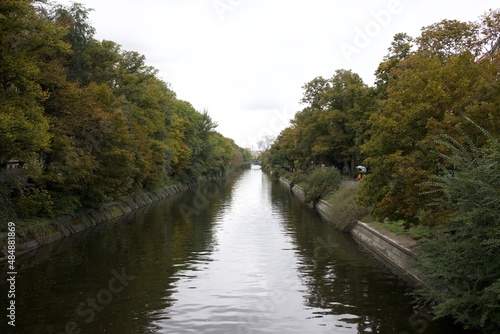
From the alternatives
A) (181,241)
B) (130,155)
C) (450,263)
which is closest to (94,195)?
(130,155)

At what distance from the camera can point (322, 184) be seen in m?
41.8

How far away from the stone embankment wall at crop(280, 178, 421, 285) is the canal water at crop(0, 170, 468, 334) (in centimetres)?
50

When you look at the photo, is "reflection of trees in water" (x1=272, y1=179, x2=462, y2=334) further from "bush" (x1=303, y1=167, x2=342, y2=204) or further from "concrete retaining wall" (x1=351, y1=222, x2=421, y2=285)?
"bush" (x1=303, y1=167, x2=342, y2=204)

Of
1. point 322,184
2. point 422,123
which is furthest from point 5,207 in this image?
point 322,184

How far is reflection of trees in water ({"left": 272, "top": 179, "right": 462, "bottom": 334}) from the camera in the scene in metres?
12.6

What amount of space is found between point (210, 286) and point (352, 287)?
488 cm

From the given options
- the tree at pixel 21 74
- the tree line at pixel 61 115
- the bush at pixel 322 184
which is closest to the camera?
the tree at pixel 21 74

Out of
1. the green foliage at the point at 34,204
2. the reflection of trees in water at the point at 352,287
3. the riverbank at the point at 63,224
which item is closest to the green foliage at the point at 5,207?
the riverbank at the point at 63,224

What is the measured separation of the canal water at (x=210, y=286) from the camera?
1218cm

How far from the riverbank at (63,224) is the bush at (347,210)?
52.7ft

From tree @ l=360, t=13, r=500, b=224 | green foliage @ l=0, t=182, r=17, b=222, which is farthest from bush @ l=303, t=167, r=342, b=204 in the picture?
green foliage @ l=0, t=182, r=17, b=222

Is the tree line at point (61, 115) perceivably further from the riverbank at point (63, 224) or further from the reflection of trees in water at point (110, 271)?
the reflection of trees in water at point (110, 271)

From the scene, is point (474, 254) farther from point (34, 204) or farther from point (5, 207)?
point (34, 204)

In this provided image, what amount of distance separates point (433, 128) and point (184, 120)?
54461mm
